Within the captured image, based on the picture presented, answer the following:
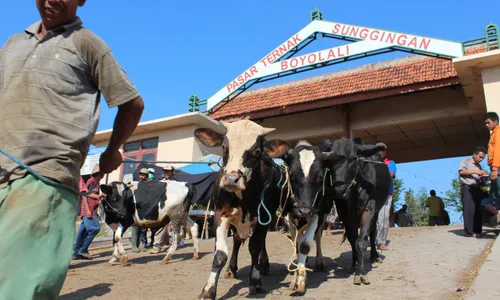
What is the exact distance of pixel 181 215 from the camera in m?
8.45

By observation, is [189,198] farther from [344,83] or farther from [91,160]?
[91,160]

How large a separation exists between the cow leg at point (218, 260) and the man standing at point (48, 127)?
8.19 ft

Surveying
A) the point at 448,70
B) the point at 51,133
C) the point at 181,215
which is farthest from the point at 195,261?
the point at 448,70

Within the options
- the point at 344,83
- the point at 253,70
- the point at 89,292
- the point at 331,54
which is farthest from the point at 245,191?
the point at 344,83

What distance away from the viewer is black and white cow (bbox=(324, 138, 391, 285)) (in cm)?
568

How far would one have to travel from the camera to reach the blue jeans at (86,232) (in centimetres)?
853

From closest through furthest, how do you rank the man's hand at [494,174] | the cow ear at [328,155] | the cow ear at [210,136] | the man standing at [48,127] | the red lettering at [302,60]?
the man standing at [48,127], the cow ear at [210,136], the cow ear at [328,155], the man's hand at [494,174], the red lettering at [302,60]

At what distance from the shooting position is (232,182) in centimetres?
423

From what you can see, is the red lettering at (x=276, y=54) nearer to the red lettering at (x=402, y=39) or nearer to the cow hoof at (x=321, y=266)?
the red lettering at (x=402, y=39)

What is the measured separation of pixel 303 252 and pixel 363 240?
3.59 feet

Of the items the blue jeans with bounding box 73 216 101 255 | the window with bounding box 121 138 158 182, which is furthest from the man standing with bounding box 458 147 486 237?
the window with bounding box 121 138 158 182

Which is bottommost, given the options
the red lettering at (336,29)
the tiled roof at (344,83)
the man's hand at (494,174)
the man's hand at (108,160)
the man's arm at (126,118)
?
the man's hand at (108,160)

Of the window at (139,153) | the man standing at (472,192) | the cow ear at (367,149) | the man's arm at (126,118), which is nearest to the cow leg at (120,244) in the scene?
the cow ear at (367,149)

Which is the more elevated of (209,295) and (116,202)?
(116,202)
